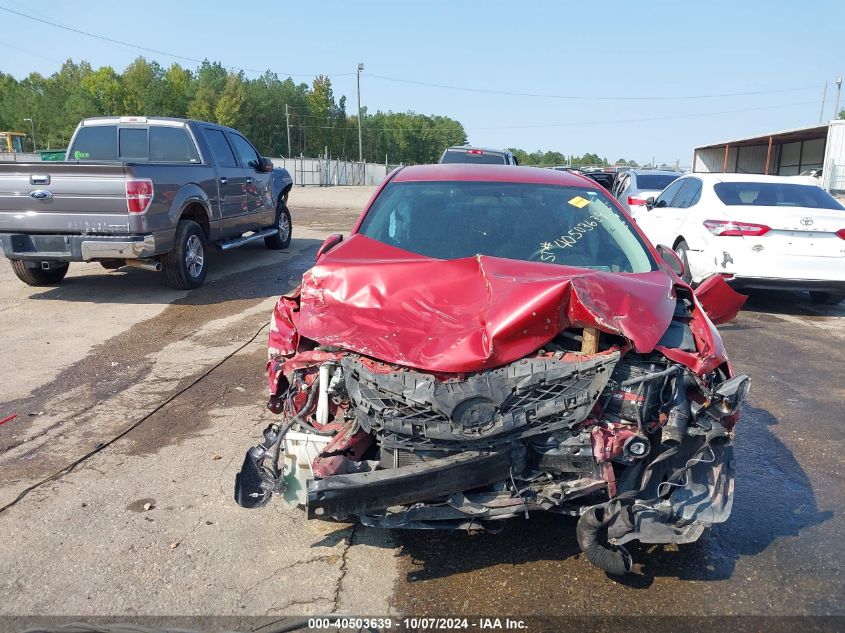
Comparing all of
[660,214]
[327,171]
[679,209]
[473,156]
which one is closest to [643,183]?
[473,156]

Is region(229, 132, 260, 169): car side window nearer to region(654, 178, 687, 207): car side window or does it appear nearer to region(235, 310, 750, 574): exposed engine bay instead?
region(654, 178, 687, 207): car side window

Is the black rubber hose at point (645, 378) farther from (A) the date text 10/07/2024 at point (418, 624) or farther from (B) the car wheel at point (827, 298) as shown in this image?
(B) the car wheel at point (827, 298)

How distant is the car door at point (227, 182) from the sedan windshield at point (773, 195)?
6848 mm

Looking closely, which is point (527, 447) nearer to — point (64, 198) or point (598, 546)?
point (598, 546)

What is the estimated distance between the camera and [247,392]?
5.45 meters

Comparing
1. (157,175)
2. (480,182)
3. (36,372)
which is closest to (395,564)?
(480,182)

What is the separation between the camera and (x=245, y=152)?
11.1 m

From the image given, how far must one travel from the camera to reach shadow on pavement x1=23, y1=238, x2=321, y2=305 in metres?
8.70

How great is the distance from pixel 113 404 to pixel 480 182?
10.6 ft

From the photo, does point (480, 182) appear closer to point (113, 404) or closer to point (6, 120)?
point (113, 404)

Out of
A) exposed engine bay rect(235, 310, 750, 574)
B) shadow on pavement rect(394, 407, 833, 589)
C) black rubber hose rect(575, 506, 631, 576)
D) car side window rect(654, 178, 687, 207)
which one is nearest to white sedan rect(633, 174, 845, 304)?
car side window rect(654, 178, 687, 207)

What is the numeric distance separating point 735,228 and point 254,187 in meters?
7.18

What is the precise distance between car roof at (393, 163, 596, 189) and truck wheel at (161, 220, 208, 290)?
15.4 feet

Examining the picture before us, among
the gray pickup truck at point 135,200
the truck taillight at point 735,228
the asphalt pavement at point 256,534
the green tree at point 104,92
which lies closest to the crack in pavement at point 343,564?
the asphalt pavement at point 256,534
